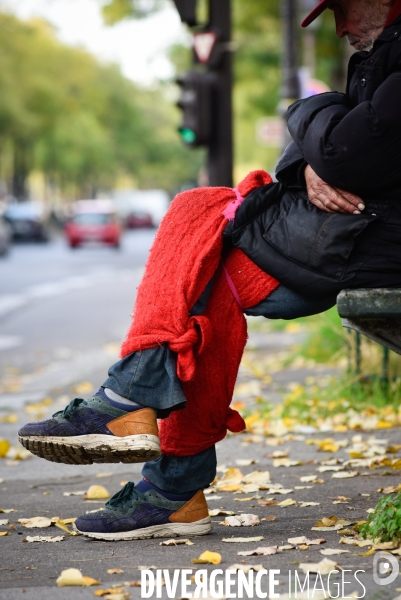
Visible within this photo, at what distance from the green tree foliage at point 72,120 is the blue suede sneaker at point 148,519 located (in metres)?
41.7

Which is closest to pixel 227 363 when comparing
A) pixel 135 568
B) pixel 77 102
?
pixel 135 568

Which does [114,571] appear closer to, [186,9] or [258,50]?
[186,9]

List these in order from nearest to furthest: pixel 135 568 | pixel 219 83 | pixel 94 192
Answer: pixel 135 568
pixel 219 83
pixel 94 192

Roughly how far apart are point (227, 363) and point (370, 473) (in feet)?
4.17

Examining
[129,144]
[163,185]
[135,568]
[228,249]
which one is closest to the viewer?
[135,568]

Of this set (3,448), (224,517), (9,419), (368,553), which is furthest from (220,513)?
(9,419)

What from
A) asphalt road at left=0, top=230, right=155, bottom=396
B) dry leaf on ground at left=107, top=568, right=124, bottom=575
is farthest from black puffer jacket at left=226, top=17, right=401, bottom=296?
asphalt road at left=0, top=230, right=155, bottom=396

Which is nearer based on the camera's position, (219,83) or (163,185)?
(219,83)

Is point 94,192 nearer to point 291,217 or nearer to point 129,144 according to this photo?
point 129,144

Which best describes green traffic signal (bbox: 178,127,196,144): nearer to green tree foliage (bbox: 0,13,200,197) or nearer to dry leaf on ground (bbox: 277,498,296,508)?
dry leaf on ground (bbox: 277,498,296,508)

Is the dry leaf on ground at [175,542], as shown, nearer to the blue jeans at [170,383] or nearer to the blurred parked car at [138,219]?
the blue jeans at [170,383]

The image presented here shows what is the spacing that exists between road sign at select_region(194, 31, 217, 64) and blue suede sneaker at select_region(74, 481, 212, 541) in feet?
24.8

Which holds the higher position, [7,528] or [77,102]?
[77,102]

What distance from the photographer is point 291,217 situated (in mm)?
3234
